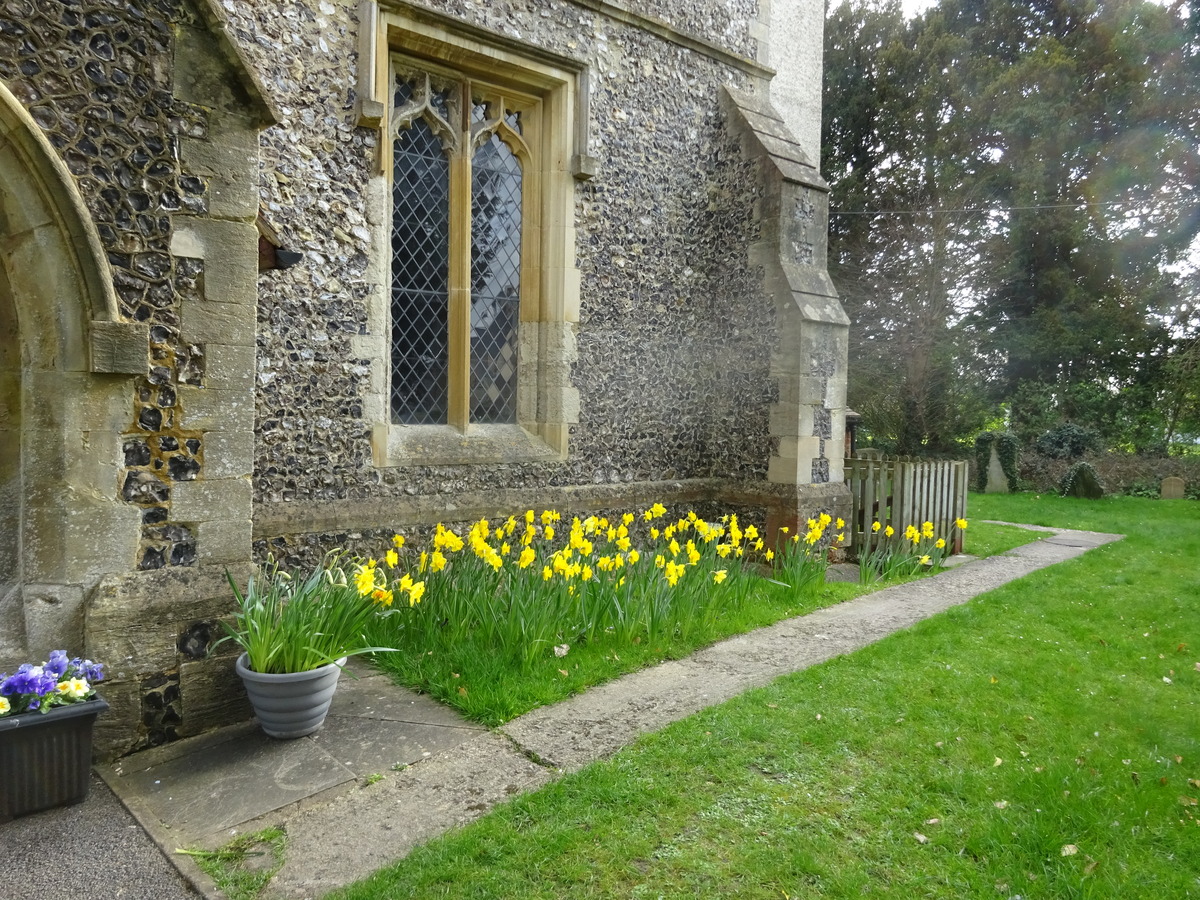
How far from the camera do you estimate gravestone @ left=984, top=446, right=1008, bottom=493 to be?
58.0 feet

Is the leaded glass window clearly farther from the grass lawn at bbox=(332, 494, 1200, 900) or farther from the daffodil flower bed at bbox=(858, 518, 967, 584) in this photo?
the grass lawn at bbox=(332, 494, 1200, 900)

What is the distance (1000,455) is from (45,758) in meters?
18.9

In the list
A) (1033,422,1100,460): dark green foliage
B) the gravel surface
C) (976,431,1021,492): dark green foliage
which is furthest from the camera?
(1033,422,1100,460): dark green foliage

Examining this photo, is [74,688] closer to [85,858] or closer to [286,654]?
[85,858]

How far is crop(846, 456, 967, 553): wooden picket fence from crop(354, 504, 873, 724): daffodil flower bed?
230cm

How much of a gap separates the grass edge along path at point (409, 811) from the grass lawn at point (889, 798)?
0.38ft

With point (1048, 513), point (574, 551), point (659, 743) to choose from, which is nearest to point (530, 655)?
point (659, 743)

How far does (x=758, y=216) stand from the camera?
26.6ft

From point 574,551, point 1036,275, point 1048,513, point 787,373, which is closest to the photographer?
point 574,551

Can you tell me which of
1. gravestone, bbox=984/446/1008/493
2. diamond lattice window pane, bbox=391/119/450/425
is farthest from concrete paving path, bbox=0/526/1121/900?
gravestone, bbox=984/446/1008/493

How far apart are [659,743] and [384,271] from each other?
14.6 ft

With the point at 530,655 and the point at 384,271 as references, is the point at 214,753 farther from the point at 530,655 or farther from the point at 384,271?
the point at 384,271

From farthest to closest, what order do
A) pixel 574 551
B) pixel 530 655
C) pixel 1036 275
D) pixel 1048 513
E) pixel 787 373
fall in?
1. pixel 1036 275
2. pixel 1048 513
3. pixel 787 373
4. pixel 574 551
5. pixel 530 655

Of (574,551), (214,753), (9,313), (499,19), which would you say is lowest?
(214,753)
